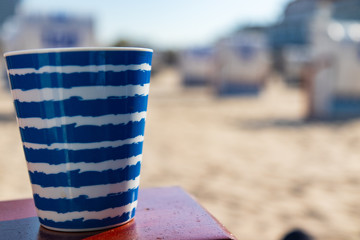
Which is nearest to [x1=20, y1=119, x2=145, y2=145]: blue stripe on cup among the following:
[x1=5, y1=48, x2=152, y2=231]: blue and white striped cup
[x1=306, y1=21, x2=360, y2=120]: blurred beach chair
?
[x1=5, y1=48, x2=152, y2=231]: blue and white striped cup

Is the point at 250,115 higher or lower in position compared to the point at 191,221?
lower

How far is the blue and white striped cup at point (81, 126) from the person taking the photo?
390mm

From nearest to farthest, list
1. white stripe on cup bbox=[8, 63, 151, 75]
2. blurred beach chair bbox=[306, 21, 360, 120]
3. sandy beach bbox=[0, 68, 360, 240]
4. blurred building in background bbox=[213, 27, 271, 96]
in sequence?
white stripe on cup bbox=[8, 63, 151, 75]
sandy beach bbox=[0, 68, 360, 240]
blurred beach chair bbox=[306, 21, 360, 120]
blurred building in background bbox=[213, 27, 271, 96]

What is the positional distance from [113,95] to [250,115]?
448 cm

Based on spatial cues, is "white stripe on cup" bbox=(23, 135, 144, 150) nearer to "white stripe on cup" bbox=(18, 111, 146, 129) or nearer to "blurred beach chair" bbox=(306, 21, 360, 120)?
"white stripe on cup" bbox=(18, 111, 146, 129)

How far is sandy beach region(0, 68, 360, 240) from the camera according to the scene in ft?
5.01

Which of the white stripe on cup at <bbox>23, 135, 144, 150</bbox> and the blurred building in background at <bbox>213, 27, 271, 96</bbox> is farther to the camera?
the blurred building in background at <bbox>213, 27, 271, 96</bbox>

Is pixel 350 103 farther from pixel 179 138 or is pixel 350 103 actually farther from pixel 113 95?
pixel 113 95

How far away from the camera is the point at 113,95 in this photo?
0.40 metres

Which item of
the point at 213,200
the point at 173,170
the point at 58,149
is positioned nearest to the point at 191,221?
the point at 58,149

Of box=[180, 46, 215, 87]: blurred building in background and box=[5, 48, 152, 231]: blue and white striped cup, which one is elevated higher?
box=[5, 48, 152, 231]: blue and white striped cup

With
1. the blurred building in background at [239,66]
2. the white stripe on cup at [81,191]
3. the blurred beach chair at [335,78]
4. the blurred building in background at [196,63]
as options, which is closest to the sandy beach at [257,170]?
the blurred beach chair at [335,78]

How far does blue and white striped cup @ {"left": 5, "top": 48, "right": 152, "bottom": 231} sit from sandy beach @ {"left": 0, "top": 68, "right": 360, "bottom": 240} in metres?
1.04

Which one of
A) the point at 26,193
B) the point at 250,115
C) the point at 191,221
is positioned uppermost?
the point at 191,221
